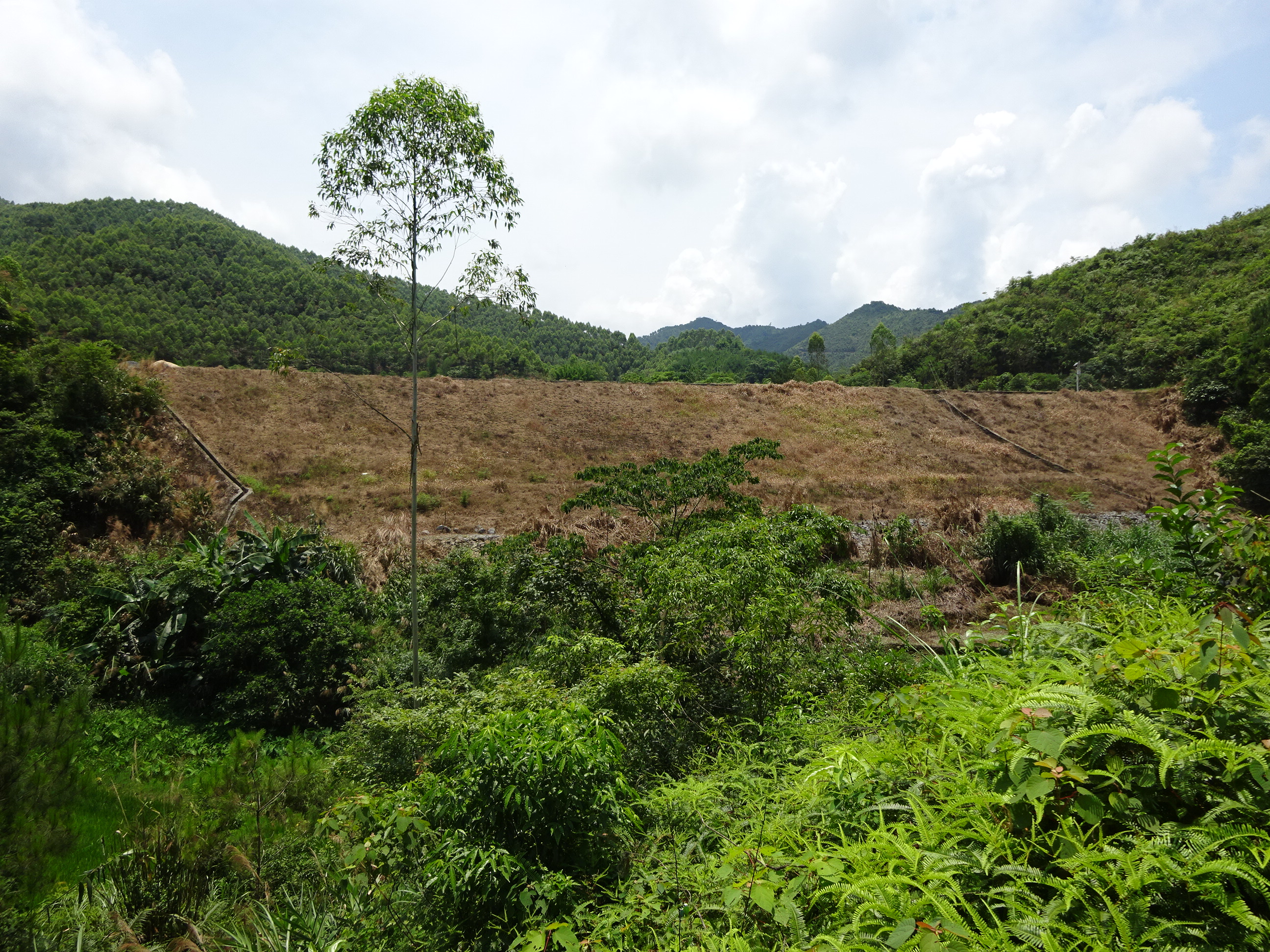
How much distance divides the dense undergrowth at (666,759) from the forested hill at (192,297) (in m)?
26.6

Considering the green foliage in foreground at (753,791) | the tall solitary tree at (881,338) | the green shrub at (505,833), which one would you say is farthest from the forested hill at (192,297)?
the tall solitary tree at (881,338)

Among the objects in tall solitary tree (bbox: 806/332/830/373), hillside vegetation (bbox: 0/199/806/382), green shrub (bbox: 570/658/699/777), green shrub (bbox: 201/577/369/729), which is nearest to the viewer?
green shrub (bbox: 570/658/699/777)

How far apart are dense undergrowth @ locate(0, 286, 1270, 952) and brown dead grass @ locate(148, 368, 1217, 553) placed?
5.33 metres

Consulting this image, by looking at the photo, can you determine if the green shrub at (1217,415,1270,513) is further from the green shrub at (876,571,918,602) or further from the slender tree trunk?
the slender tree trunk

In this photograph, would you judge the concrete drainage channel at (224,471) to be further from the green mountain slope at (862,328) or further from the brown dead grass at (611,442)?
the green mountain slope at (862,328)

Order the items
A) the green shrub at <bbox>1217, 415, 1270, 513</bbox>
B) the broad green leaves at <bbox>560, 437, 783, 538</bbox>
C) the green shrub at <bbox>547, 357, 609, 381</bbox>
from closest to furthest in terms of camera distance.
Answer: the broad green leaves at <bbox>560, 437, 783, 538</bbox> < the green shrub at <bbox>1217, 415, 1270, 513</bbox> < the green shrub at <bbox>547, 357, 609, 381</bbox>

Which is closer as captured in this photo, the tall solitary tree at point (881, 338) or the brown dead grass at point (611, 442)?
the brown dead grass at point (611, 442)

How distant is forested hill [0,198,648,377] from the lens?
122 ft

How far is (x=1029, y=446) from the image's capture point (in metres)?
24.5

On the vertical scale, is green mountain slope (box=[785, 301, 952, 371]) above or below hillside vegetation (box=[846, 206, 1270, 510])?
above

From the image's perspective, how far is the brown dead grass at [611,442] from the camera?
15719 mm

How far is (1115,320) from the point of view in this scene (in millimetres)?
44312

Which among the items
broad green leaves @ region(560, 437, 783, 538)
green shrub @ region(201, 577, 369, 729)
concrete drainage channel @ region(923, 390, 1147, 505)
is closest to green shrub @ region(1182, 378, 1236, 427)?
concrete drainage channel @ region(923, 390, 1147, 505)

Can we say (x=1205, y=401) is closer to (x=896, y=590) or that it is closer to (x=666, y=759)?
(x=896, y=590)
